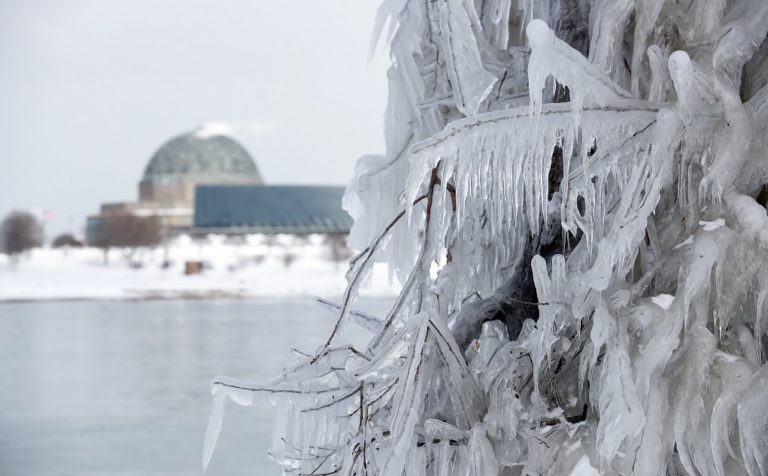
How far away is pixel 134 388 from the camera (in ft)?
26.4

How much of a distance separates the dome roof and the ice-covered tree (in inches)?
2392

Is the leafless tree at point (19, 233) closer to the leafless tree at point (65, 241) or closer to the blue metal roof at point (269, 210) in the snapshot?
the leafless tree at point (65, 241)

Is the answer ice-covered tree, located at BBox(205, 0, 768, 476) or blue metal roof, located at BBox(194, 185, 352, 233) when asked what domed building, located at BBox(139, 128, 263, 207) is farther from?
ice-covered tree, located at BBox(205, 0, 768, 476)

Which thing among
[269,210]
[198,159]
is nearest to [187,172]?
[198,159]

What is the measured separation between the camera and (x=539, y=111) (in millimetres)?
1264

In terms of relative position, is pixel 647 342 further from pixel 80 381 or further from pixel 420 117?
pixel 80 381

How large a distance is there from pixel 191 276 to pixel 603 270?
2749cm

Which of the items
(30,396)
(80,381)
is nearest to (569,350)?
(30,396)

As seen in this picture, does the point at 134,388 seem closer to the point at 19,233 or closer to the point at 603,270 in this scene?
the point at 603,270

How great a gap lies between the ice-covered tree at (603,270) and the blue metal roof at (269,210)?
3945 centimetres

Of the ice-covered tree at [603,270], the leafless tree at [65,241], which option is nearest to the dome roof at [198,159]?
the leafless tree at [65,241]

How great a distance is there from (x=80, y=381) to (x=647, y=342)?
25.7 feet

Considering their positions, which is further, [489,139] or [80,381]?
[80,381]

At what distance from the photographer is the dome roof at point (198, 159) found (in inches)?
2418
